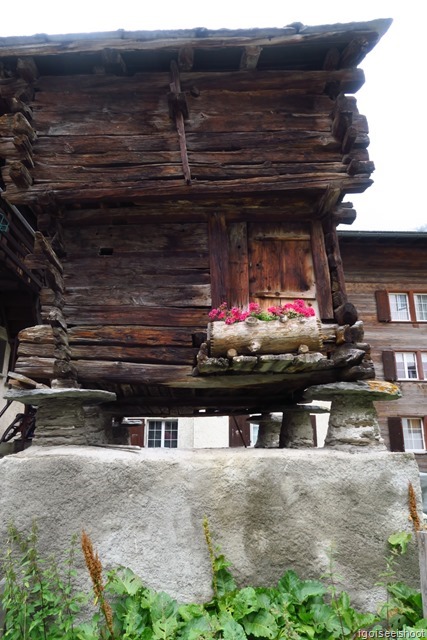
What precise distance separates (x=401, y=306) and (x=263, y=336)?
12.6 meters

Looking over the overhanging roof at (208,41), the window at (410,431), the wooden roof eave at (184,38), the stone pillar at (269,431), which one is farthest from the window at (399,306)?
the wooden roof eave at (184,38)

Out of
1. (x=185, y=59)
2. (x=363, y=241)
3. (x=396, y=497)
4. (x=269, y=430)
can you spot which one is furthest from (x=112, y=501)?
(x=363, y=241)

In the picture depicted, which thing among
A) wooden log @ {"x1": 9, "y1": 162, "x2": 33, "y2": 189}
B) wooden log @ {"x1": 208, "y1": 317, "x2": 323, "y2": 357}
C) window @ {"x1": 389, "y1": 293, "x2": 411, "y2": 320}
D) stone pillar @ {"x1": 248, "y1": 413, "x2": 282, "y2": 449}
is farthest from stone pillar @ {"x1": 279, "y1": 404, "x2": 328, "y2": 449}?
window @ {"x1": 389, "y1": 293, "x2": 411, "y2": 320}

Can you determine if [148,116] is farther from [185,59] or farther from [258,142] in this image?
[258,142]

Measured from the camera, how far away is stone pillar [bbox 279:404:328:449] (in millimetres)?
6621

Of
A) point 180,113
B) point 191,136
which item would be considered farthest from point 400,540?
point 180,113

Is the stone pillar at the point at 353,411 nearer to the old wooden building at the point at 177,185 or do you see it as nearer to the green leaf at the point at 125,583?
the old wooden building at the point at 177,185

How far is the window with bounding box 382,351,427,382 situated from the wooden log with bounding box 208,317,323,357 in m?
11.2

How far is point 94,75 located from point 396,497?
649 centimetres

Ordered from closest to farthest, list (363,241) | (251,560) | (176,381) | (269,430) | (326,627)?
(326,627) < (251,560) < (176,381) < (269,430) < (363,241)

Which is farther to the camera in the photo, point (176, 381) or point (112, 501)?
point (176, 381)

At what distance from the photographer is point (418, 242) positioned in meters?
15.8

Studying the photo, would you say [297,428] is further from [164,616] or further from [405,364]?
[405,364]

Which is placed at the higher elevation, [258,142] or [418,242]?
[418,242]
